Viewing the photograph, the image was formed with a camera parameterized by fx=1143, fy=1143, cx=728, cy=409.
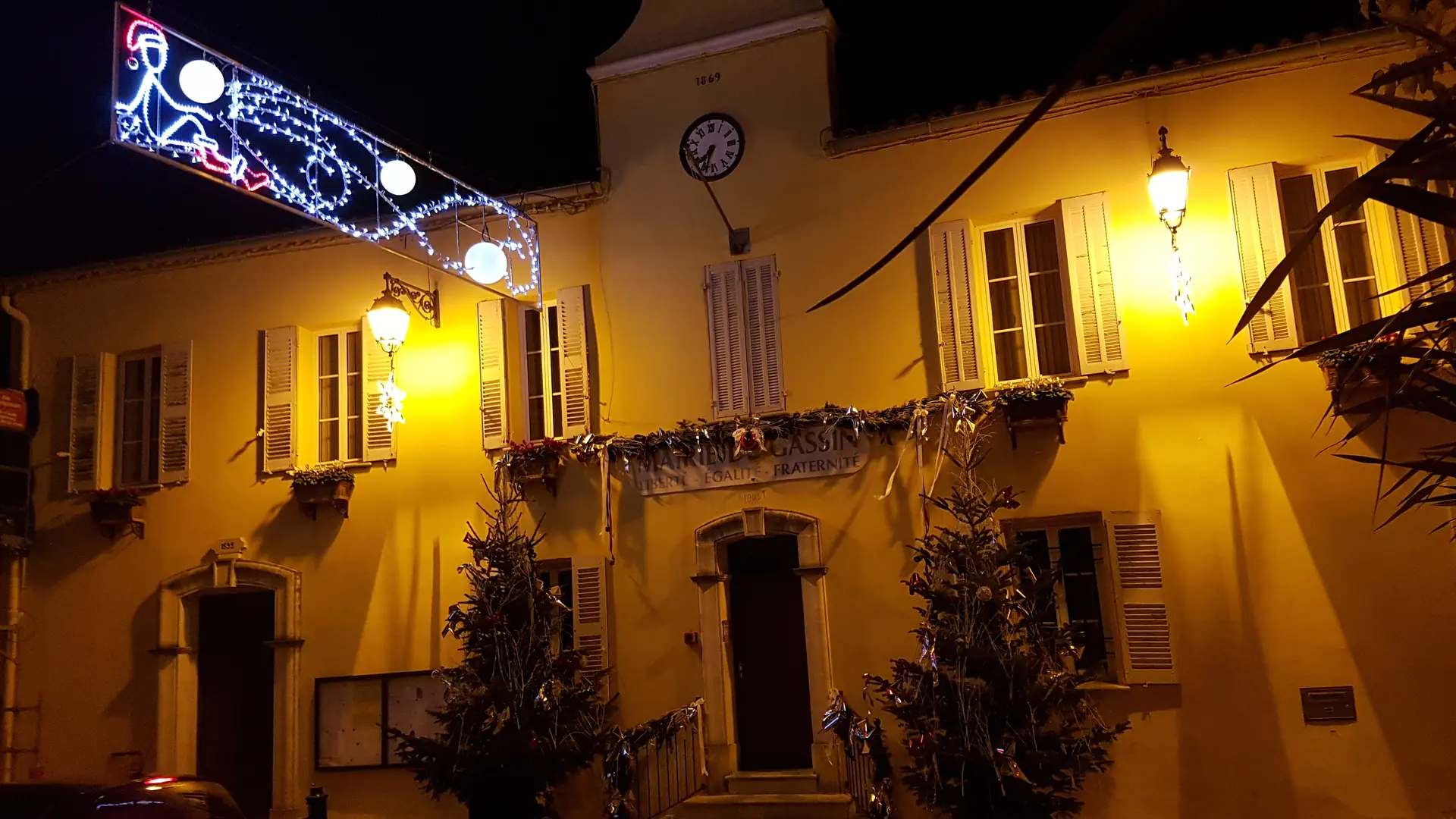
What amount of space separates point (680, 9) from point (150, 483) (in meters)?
7.04

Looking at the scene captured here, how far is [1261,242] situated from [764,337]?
4.01 meters

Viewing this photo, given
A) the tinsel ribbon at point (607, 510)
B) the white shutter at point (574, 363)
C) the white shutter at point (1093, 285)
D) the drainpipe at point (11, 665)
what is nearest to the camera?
the white shutter at point (1093, 285)

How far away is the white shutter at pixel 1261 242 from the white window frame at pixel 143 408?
33.5ft

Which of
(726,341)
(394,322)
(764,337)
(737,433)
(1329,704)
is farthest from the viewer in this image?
(394,322)

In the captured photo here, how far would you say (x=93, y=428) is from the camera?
1166 cm

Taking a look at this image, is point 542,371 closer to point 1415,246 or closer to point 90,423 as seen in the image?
point 90,423

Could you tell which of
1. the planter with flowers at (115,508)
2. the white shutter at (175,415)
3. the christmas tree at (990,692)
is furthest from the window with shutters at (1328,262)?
the planter with flowers at (115,508)

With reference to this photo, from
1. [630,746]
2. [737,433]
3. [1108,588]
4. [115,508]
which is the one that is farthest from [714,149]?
[115,508]

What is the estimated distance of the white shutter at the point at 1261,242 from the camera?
8.55 metres

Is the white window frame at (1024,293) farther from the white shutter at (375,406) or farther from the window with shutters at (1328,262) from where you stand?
the white shutter at (375,406)

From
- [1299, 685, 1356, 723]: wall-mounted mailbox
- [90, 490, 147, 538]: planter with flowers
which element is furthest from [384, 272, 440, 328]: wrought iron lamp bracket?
[1299, 685, 1356, 723]: wall-mounted mailbox

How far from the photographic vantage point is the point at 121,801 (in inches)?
209

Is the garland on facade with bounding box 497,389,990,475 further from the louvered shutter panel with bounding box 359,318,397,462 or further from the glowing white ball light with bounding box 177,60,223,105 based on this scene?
the glowing white ball light with bounding box 177,60,223,105

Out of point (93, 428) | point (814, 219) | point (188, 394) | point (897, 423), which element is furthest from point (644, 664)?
point (93, 428)
